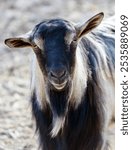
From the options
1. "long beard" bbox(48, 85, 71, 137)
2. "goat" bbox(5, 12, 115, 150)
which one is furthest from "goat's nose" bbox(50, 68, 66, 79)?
"long beard" bbox(48, 85, 71, 137)

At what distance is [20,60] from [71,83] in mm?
1625

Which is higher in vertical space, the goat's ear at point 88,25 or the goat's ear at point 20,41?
the goat's ear at point 88,25

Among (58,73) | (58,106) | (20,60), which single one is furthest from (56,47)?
(20,60)

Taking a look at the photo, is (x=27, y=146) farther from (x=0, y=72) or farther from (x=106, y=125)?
(x=0, y=72)

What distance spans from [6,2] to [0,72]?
3.09 feet

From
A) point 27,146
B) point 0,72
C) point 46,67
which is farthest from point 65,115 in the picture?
point 0,72

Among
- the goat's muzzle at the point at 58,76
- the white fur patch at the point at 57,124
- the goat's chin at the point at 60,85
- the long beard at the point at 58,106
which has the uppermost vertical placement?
the goat's muzzle at the point at 58,76

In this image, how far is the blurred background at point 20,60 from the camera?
11.1 ft

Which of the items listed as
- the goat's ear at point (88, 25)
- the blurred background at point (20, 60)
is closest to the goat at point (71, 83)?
the goat's ear at point (88, 25)

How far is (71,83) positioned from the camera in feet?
8.23

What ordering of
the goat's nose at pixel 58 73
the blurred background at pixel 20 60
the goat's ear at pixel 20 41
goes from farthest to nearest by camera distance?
1. the blurred background at pixel 20 60
2. the goat's ear at pixel 20 41
3. the goat's nose at pixel 58 73

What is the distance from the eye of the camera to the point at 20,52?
13.8 ft


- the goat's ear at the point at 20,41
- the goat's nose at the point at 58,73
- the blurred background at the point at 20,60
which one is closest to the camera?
the goat's nose at the point at 58,73

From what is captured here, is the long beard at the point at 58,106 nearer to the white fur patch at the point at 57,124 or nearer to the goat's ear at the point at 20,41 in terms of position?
the white fur patch at the point at 57,124
